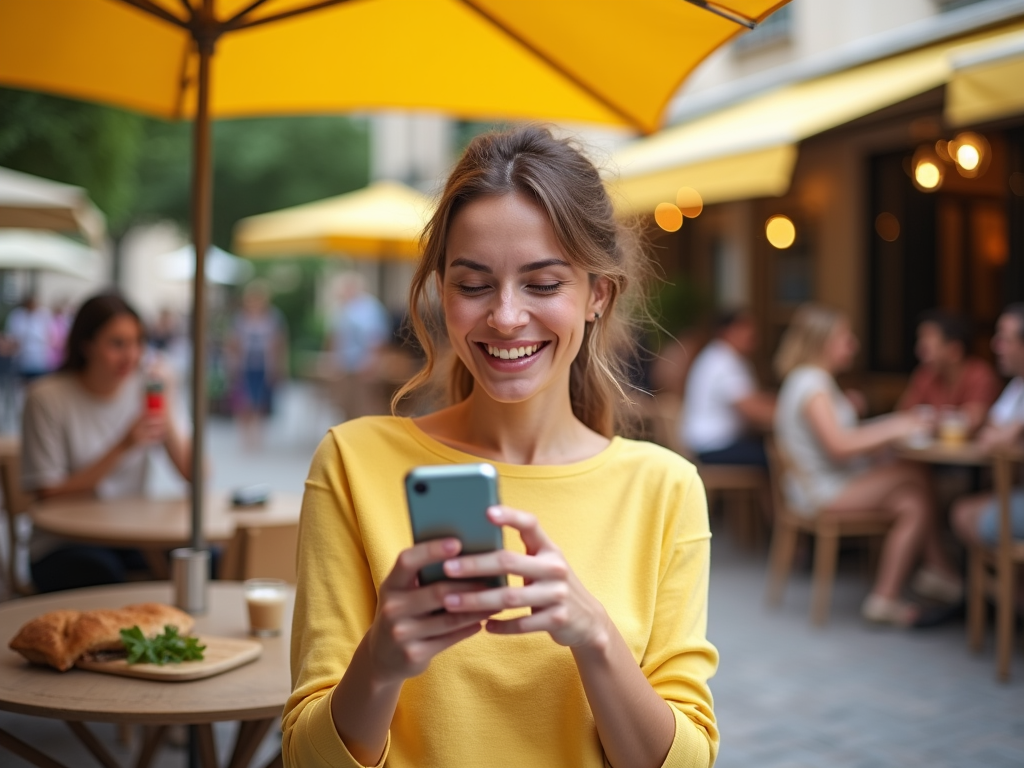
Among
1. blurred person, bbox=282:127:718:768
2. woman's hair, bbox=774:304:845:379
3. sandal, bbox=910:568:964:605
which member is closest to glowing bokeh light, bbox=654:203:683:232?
woman's hair, bbox=774:304:845:379

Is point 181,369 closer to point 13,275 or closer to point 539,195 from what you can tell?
point 13,275

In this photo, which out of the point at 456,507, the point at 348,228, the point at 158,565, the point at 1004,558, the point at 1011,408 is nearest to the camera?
the point at 456,507

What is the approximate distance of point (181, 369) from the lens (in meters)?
21.8

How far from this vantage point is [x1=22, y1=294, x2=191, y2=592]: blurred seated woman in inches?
182

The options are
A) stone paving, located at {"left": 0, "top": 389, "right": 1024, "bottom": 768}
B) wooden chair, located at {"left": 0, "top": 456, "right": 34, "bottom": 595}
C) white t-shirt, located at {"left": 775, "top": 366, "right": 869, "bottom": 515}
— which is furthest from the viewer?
white t-shirt, located at {"left": 775, "top": 366, "right": 869, "bottom": 515}

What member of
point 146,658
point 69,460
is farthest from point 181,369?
point 146,658

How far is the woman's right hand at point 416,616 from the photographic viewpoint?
127 centimetres

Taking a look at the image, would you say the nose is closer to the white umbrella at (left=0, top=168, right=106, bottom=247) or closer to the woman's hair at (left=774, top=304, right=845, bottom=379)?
the woman's hair at (left=774, top=304, right=845, bottom=379)

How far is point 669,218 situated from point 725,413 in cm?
439

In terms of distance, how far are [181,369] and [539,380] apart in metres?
21.1

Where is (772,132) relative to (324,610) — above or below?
above

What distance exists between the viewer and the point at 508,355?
5.76 ft

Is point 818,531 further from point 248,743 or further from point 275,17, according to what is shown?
point 275,17

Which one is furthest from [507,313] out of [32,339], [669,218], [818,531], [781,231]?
[32,339]
